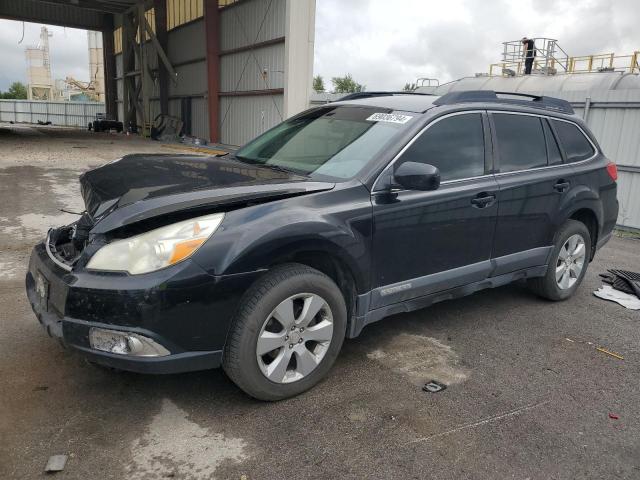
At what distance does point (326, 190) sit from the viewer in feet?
10.0

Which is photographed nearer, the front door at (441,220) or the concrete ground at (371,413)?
the concrete ground at (371,413)

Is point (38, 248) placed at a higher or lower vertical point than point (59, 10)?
lower

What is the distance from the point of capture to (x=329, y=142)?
368 cm

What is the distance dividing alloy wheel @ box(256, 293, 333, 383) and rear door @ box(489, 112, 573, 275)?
5.52ft

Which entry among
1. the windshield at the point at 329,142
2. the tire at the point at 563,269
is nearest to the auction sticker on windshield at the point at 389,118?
the windshield at the point at 329,142

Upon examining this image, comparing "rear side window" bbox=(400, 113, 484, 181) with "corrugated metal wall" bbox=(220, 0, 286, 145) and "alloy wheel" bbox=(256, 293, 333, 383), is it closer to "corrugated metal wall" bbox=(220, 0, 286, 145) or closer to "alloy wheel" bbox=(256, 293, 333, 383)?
"alloy wheel" bbox=(256, 293, 333, 383)

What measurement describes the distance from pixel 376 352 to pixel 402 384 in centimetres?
45

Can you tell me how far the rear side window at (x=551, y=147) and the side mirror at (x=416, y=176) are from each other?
1798mm

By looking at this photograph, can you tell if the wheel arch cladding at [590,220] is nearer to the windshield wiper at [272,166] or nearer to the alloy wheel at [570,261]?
the alloy wheel at [570,261]

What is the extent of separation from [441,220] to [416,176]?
1.74 feet

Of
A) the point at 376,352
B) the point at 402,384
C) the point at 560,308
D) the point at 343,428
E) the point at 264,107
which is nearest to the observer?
the point at 343,428

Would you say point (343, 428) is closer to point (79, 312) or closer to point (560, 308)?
point (79, 312)

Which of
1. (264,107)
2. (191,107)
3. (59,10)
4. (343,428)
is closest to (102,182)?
(343,428)

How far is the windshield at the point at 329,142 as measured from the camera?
3367mm
